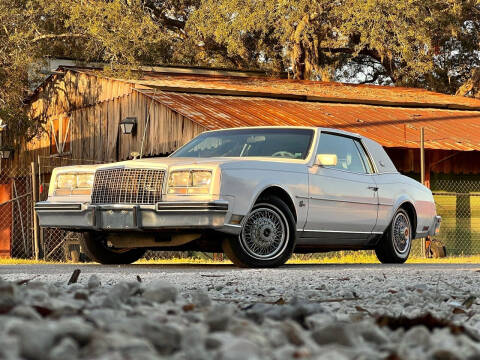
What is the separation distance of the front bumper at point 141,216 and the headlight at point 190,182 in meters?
0.19

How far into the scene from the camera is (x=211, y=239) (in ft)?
32.7

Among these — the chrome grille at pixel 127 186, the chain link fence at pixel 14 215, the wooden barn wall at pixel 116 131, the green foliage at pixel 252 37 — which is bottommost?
the chain link fence at pixel 14 215

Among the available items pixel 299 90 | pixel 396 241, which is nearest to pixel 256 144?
pixel 396 241

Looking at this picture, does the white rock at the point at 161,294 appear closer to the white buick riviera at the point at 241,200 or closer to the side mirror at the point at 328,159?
the white buick riviera at the point at 241,200

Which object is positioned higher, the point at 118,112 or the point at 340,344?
the point at 118,112

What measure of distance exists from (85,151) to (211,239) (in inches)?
632

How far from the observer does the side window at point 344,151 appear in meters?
11.1

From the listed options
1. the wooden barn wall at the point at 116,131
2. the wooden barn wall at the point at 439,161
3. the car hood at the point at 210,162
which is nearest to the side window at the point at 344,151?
the car hood at the point at 210,162

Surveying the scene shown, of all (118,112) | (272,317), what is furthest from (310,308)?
(118,112)

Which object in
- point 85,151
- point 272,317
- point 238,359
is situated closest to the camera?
point 238,359

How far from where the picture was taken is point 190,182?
31.5ft

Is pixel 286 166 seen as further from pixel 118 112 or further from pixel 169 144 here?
pixel 118 112

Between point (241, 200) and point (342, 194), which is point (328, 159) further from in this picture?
point (241, 200)

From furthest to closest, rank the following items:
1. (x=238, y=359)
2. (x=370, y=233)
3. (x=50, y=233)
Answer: (x=50, y=233) → (x=370, y=233) → (x=238, y=359)
